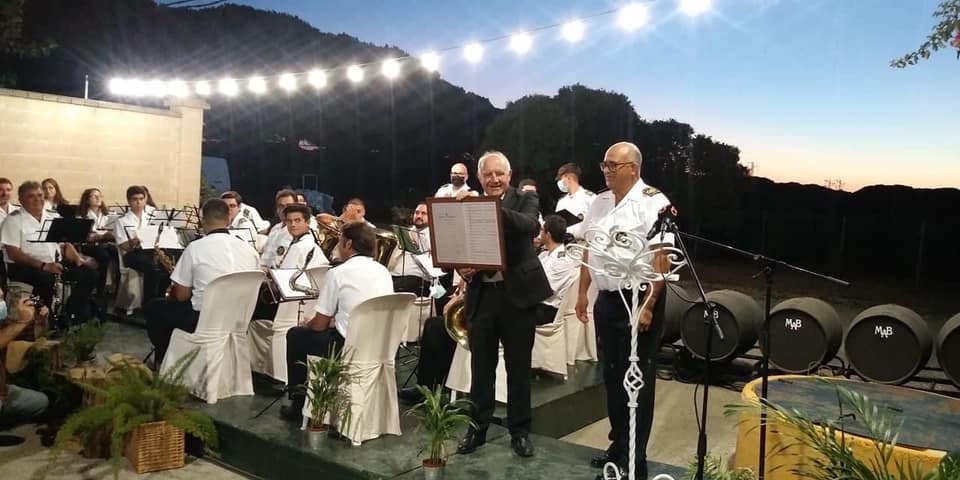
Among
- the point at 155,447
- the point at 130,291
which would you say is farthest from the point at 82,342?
the point at 130,291

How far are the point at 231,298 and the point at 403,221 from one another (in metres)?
3.37

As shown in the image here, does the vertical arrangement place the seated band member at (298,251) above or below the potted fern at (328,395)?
above

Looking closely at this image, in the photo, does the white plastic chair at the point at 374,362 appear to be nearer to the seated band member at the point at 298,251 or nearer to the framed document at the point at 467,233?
the framed document at the point at 467,233

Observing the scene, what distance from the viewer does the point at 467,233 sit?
3.86 meters

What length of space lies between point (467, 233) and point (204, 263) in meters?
2.43

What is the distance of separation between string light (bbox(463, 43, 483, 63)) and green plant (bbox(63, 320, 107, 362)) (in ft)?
17.9

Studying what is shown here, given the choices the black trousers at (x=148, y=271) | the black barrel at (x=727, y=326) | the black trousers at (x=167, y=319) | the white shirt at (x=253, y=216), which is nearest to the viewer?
the black trousers at (x=167, y=319)

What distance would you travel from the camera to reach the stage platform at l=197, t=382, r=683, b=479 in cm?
417

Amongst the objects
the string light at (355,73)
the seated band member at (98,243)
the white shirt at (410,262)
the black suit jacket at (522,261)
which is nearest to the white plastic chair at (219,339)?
the white shirt at (410,262)

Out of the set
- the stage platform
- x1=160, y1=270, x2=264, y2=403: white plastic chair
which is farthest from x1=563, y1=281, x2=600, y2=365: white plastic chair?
x1=160, y1=270, x2=264, y2=403: white plastic chair

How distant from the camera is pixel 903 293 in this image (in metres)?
16.1

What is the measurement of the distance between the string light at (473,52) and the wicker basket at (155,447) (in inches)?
241

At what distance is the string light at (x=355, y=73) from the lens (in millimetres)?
10672

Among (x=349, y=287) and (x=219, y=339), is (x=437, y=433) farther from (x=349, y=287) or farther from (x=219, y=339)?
(x=219, y=339)
